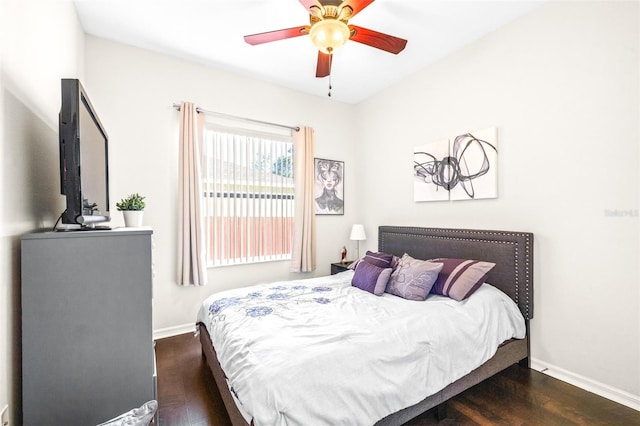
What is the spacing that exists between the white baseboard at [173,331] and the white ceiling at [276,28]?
291 cm

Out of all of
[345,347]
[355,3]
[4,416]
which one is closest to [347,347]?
[345,347]

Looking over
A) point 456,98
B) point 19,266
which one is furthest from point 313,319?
point 456,98

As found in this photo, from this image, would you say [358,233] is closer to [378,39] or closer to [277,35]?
[378,39]

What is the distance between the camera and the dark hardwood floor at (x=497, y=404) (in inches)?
69.0

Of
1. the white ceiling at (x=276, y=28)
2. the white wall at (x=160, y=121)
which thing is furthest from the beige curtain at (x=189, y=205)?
the white ceiling at (x=276, y=28)

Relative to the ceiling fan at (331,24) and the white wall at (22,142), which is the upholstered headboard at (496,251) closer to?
the ceiling fan at (331,24)

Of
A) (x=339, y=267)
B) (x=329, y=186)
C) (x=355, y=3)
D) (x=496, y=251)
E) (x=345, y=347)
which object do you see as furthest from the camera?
(x=329, y=186)

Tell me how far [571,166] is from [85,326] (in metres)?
3.21

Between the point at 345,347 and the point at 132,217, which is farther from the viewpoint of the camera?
the point at 132,217

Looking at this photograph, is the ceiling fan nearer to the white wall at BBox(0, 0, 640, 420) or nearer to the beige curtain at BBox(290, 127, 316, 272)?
the white wall at BBox(0, 0, 640, 420)

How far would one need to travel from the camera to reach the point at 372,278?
259cm

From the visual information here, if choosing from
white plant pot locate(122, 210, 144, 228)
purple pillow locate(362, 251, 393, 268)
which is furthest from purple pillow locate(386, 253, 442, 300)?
white plant pot locate(122, 210, 144, 228)

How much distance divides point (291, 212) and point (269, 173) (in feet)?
1.93

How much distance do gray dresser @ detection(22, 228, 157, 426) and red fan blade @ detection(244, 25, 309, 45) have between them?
1606 millimetres
